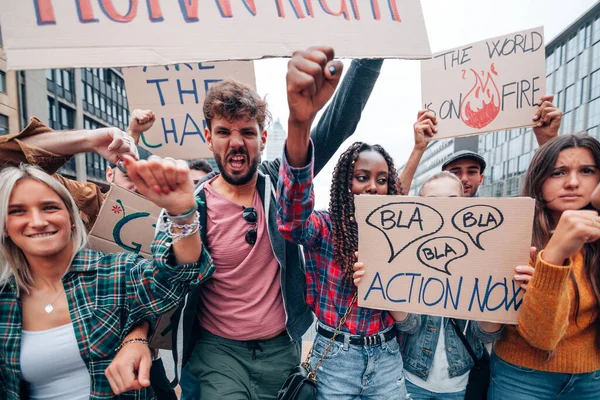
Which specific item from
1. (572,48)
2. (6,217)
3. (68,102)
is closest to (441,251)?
(6,217)

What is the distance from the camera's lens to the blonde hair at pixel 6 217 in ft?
4.36

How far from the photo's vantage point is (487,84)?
2.14 metres

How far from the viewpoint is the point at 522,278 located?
1.36m

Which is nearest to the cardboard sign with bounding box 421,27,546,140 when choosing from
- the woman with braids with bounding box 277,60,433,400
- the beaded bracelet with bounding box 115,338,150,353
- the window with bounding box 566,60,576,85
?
the woman with braids with bounding box 277,60,433,400

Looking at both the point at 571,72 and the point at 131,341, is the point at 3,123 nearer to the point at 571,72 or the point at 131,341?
the point at 131,341

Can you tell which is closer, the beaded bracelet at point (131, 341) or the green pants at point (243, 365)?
the beaded bracelet at point (131, 341)

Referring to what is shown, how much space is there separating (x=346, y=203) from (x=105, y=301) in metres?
1.20

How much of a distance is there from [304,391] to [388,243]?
77cm

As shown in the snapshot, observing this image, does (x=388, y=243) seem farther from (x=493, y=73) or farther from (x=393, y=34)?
(x=493, y=73)

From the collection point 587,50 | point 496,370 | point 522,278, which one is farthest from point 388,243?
point 587,50

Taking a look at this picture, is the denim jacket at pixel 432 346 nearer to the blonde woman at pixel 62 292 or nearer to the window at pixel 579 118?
the blonde woman at pixel 62 292

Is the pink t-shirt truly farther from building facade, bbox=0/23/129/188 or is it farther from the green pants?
building facade, bbox=0/23/129/188

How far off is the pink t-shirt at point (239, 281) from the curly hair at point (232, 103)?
1.39ft

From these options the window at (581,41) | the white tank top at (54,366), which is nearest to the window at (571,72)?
the window at (581,41)
